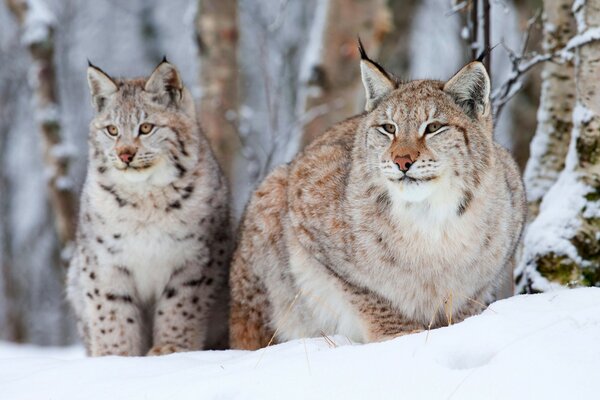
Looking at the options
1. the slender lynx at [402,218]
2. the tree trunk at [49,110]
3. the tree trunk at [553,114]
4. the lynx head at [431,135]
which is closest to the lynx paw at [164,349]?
the slender lynx at [402,218]

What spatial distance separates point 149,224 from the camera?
213 inches

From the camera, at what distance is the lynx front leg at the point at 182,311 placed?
18.1 ft

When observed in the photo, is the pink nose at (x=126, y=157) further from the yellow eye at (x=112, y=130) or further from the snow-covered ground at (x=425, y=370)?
the snow-covered ground at (x=425, y=370)

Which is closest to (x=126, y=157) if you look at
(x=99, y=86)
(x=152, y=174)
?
(x=152, y=174)

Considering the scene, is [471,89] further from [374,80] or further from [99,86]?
[99,86]

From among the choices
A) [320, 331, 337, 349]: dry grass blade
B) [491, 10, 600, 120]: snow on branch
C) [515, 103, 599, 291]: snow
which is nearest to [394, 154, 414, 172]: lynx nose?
[320, 331, 337, 349]: dry grass blade

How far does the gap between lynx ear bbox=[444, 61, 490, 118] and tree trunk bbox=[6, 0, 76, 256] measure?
6.73m

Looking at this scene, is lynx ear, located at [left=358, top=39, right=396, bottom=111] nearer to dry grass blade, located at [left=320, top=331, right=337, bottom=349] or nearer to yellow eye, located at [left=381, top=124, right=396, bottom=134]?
yellow eye, located at [left=381, top=124, right=396, bottom=134]

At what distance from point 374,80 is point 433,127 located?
0.55 m

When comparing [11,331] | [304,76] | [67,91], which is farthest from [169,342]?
[67,91]

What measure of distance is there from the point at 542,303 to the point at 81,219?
3232 millimetres

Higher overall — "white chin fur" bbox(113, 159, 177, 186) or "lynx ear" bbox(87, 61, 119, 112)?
"lynx ear" bbox(87, 61, 119, 112)

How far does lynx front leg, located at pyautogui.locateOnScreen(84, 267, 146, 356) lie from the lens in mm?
5523

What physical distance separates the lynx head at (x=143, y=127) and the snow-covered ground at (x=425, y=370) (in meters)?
1.56
